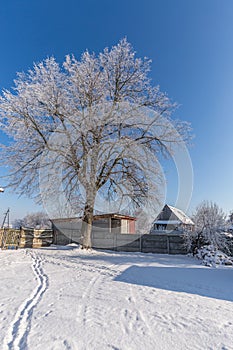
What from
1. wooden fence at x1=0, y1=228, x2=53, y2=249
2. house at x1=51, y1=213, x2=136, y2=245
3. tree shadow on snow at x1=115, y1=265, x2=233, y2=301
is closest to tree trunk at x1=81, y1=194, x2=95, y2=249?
house at x1=51, y1=213, x2=136, y2=245

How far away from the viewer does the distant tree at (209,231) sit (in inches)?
321

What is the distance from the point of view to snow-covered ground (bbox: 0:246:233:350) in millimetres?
1818

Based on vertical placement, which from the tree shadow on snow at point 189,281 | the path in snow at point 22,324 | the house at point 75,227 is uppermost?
the house at point 75,227

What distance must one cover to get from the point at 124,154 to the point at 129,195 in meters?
2.21

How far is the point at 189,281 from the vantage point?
4.21 metres

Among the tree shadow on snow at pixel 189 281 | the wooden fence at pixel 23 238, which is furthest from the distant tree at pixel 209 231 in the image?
the wooden fence at pixel 23 238

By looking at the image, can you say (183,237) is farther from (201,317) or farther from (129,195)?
(201,317)

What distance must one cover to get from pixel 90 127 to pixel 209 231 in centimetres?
699

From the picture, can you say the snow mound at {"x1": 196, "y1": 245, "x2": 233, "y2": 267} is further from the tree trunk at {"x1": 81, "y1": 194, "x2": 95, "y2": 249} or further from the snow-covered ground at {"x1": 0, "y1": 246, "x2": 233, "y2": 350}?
the tree trunk at {"x1": 81, "y1": 194, "x2": 95, "y2": 249}

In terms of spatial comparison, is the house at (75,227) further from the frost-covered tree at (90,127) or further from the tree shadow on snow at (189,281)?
the tree shadow on snow at (189,281)

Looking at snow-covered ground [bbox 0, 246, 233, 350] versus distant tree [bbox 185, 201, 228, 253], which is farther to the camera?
distant tree [bbox 185, 201, 228, 253]

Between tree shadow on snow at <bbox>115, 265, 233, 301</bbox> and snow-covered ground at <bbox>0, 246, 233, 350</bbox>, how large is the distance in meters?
0.02

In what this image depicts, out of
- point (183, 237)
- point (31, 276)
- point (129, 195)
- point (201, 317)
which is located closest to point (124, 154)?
point (129, 195)

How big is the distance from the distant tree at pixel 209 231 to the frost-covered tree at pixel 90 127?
2.68 meters
